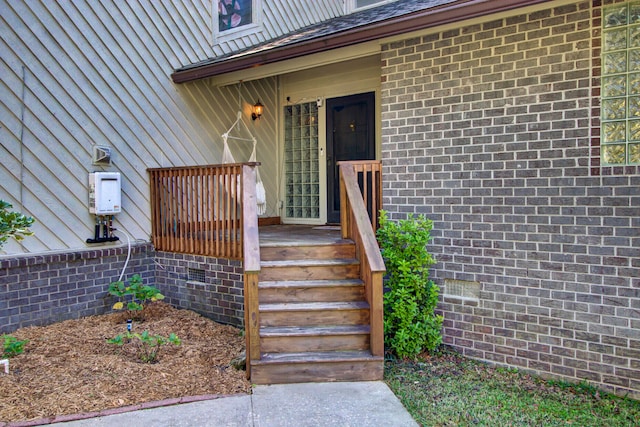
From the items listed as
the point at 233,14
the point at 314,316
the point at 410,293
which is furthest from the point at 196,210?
the point at 233,14

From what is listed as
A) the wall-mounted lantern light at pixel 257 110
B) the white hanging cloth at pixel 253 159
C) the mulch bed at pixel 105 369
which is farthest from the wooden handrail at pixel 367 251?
the wall-mounted lantern light at pixel 257 110

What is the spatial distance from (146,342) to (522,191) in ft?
12.1

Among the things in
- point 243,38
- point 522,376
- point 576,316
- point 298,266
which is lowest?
point 522,376

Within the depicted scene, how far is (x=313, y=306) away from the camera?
4.14 meters

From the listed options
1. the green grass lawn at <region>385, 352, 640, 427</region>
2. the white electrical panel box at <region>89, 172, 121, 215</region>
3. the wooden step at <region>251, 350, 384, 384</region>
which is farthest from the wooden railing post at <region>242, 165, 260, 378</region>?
the white electrical panel box at <region>89, 172, 121, 215</region>

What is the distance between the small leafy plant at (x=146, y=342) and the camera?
4047 millimetres

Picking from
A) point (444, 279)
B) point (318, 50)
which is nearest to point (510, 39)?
point (318, 50)

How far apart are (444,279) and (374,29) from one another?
99.8 inches

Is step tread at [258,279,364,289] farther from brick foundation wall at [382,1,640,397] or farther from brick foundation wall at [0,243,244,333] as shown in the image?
brick foundation wall at [382,1,640,397]

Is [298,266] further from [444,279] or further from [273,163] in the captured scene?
[273,163]

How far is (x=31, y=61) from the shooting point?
475cm

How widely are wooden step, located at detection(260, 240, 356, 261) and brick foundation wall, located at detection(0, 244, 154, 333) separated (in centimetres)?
196

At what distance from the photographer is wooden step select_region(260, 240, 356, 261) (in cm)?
474

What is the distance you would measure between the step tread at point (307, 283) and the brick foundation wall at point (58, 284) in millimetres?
2167
